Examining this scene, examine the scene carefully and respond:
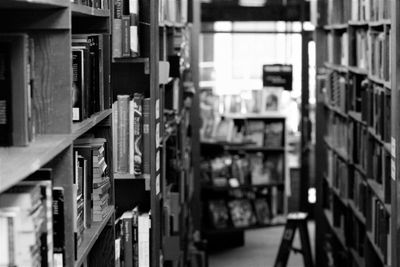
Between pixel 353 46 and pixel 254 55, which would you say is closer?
pixel 353 46

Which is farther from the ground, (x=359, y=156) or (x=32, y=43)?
(x=32, y=43)

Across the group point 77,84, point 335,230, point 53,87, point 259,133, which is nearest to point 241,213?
point 259,133

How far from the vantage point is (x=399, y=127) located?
4438mm

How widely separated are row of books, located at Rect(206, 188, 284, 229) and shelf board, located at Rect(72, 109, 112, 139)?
5777mm

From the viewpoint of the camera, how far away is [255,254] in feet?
30.3

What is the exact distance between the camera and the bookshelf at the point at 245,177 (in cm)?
934

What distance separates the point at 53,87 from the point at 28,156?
44cm

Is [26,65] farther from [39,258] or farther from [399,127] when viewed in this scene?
[399,127]

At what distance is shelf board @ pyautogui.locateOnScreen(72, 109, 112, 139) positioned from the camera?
2785 millimetres

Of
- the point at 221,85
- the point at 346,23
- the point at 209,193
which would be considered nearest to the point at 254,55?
the point at 221,85

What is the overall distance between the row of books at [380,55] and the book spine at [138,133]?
1.47 m

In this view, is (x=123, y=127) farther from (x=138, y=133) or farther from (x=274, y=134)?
(x=274, y=134)

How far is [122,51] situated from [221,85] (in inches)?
402

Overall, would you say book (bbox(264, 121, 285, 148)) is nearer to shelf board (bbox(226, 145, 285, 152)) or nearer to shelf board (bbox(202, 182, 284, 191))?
shelf board (bbox(226, 145, 285, 152))
